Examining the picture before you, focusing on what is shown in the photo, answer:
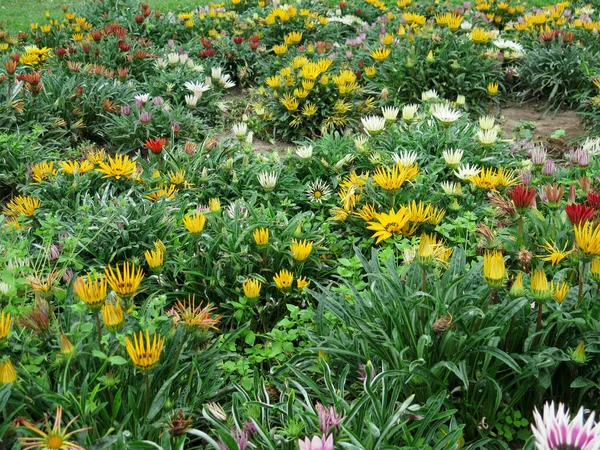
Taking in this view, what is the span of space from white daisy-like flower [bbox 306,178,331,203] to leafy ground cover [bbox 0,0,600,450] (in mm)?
25

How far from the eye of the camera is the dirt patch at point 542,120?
5262 mm

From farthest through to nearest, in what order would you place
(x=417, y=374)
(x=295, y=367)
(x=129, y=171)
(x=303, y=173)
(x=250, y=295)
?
(x=303, y=173), (x=129, y=171), (x=250, y=295), (x=295, y=367), (x=417, y=374)

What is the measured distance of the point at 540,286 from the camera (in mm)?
1938

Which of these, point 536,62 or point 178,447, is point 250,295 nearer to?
point 178,447

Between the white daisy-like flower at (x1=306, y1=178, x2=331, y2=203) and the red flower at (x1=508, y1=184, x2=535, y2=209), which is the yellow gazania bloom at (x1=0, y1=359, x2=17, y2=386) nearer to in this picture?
the red flower at (x1=508, y1=184, x2=535, y2=209)

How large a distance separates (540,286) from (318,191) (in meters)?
2.13

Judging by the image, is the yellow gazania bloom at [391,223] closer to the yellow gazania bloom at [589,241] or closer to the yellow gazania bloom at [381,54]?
the yellow gazania bloom at [589,241]

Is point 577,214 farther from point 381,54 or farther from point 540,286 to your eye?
point 381,54

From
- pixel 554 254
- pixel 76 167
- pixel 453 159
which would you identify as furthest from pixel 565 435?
pixel 76 167

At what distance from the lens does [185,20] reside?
8.24 m

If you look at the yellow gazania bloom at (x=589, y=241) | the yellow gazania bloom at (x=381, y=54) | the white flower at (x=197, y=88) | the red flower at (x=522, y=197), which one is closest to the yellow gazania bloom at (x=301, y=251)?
the red flower at (x=522, y=197)

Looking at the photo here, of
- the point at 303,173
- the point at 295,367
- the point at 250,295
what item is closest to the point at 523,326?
the point at 295,367

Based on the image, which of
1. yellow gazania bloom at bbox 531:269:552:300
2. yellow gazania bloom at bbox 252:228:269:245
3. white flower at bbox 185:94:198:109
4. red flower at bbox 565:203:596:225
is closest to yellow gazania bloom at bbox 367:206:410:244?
yellow gazania bloom at bbox 252:228:269:245

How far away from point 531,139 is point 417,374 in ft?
11.8
